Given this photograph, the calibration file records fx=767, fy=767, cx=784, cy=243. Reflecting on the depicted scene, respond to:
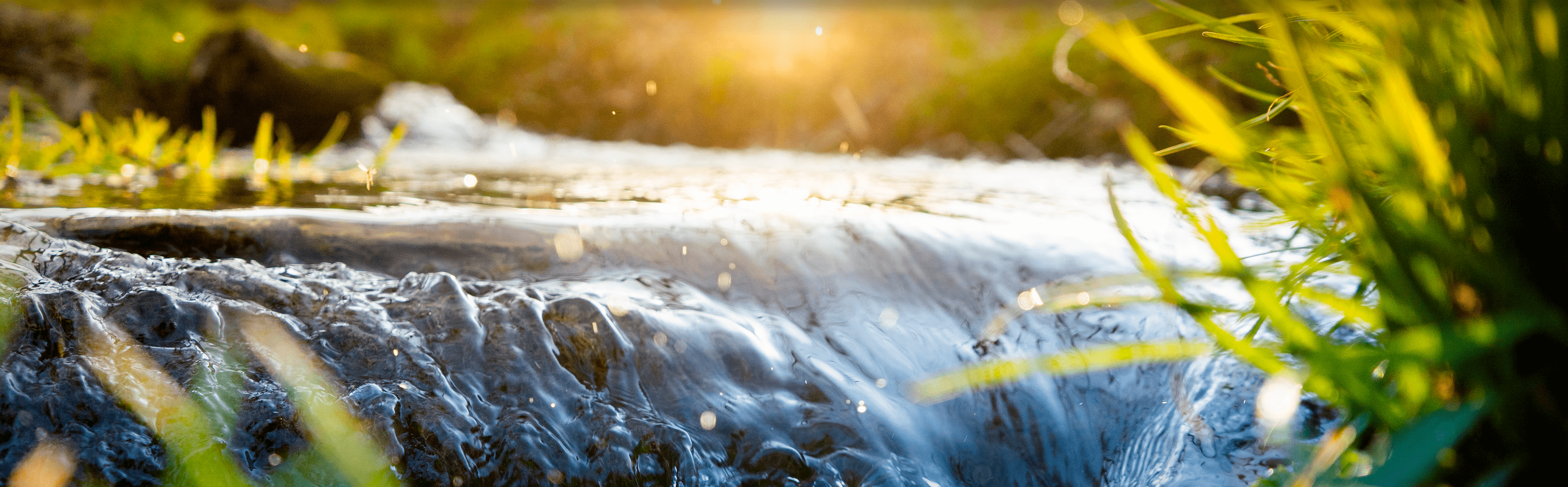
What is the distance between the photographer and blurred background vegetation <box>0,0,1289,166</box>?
5543 mm

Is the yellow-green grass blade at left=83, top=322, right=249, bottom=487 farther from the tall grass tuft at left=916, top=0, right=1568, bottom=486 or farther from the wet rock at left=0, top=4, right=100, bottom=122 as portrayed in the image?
the wet rock at left=0, top=4, right=100, bottom=122

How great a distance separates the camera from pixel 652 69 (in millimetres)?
9539

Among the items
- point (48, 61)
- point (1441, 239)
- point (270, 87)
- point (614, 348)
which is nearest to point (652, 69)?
point (270, 87)

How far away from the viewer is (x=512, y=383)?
3.11 ft

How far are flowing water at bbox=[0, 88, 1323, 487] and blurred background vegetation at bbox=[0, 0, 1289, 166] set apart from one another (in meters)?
3.46

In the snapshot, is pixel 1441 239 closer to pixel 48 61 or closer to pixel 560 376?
pixel 560 376

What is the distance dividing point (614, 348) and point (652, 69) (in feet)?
29.3

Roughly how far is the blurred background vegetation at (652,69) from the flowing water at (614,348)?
3464 mm

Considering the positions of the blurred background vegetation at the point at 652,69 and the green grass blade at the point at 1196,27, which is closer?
the green grass blade at the point at 1196,27

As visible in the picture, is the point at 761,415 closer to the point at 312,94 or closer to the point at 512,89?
the point at 312,94

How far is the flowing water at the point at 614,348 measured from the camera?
0.85 m

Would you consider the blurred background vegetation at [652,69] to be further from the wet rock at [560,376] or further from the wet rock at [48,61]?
the wet rock at [560,376]

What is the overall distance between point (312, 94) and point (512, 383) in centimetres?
558

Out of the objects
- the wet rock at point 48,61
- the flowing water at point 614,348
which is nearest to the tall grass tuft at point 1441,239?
the flowing water at point 614,348
